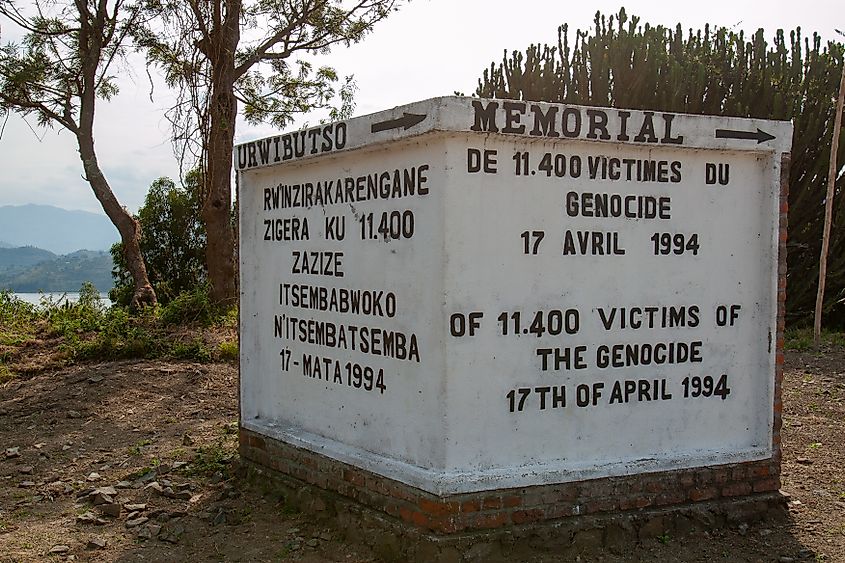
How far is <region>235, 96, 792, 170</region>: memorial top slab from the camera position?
4633 mm

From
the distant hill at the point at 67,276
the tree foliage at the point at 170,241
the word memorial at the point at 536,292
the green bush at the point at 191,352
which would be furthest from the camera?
the tree foliage at the point at 170,241

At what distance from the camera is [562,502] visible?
497cm

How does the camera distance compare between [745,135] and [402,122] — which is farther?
[745,135]

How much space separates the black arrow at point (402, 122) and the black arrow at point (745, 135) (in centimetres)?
178

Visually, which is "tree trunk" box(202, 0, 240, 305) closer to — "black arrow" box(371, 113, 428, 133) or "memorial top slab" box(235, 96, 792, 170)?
"memorial top slab" box(235, 96, 792, 170)

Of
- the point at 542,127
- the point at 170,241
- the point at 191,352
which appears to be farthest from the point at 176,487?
the point at 170,241

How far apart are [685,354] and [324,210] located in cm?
229

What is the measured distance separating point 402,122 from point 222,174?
9.03 m

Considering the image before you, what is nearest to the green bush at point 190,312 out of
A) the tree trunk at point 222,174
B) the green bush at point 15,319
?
the tree trunk at point 222,174

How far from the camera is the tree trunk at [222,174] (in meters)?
12.2

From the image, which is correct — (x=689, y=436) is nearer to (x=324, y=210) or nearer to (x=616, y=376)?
(x=616, y=376)

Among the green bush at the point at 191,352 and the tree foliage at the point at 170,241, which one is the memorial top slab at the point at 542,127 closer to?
the green bush at the point at 191,352

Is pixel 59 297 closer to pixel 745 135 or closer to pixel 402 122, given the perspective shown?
pixel 402 122

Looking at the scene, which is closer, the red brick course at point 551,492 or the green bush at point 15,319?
the red brick course at point 551,492
